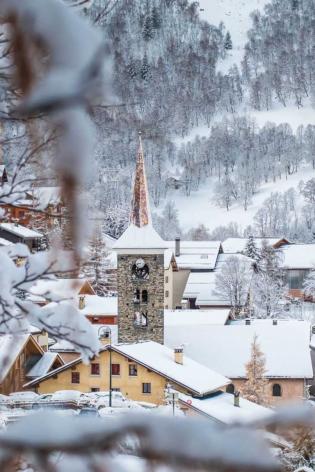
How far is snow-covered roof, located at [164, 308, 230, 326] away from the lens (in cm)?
2582

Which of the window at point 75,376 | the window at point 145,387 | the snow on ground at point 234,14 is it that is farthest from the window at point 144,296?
the snow on ground at point 234,14

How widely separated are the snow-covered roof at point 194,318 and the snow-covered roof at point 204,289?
299 inches

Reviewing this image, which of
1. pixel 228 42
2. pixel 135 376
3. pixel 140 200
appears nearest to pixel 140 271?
pixel 140 200

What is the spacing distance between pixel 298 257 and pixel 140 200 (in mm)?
27055

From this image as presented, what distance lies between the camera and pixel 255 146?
8975cm

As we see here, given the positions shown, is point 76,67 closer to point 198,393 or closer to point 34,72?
point 34,72

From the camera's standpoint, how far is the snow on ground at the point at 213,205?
232ft

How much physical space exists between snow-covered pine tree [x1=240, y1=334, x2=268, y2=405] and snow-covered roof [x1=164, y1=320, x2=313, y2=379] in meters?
1.17

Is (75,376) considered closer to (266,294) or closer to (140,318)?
(140,318)

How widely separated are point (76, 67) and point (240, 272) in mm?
36884

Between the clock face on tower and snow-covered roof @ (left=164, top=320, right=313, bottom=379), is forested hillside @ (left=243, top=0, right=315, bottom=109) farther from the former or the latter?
the clock face on tower

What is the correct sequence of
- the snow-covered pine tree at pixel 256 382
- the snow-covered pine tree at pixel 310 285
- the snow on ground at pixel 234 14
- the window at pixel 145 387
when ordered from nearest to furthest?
1. the window at pixel 145 387
2. the snow-covered pine tree at pixel 256 382
3. the snow-covered pine tree at pixel 310 285
4. the snow on ground at pixel 234 14

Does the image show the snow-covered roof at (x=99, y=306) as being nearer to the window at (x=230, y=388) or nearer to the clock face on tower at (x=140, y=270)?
the clock face on tower at (x=140, y=270)

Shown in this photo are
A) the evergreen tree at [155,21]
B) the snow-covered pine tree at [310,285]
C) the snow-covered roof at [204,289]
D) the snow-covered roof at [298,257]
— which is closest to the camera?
the snow-covered roof at [204,289]
